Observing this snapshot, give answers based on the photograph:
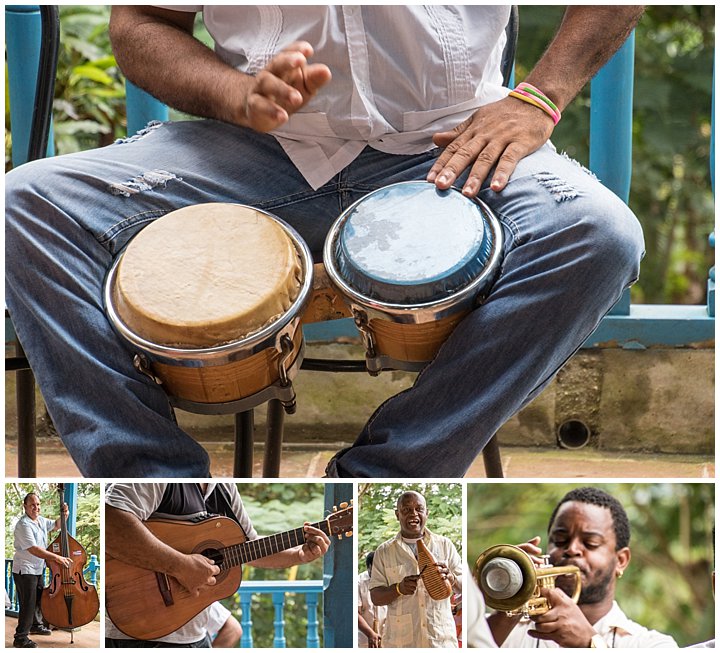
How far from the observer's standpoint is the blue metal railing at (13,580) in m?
1.36

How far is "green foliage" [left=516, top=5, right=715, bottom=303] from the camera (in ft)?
11.2

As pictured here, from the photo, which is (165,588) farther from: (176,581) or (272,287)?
(272,287)

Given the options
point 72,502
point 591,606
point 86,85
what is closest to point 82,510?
point 72,502

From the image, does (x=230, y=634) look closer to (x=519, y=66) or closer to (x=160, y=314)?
(x=160, y=314)

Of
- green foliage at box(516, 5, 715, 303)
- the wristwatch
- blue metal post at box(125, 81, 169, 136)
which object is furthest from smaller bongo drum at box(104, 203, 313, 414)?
green foliage at box(516, 5, 715, 303)

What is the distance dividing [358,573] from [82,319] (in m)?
0.55

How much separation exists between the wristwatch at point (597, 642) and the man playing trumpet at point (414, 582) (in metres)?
0.19

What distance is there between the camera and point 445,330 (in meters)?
1.52

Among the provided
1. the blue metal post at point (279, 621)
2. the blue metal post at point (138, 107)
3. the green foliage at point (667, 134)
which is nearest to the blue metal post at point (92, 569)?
the blue metal post at point (279, 621)

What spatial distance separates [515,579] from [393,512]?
0.19 meters

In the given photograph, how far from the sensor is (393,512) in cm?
138

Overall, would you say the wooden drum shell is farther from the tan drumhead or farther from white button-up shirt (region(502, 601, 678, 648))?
white button-up shirt (region(502, 601, 678, 648))

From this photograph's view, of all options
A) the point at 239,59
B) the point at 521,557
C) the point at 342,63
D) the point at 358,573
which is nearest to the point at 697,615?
the point at 521,557

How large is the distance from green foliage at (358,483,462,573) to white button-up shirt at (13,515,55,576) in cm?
43
